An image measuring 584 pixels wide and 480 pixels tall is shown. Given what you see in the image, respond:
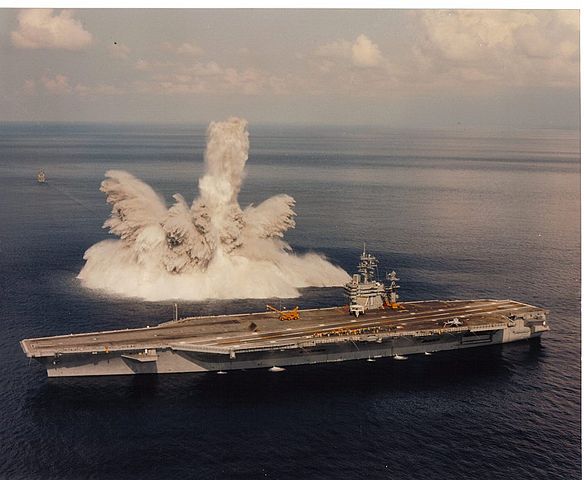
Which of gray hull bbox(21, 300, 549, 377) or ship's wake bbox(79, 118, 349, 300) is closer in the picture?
gray hull bbox(21, 300, 549, 377)

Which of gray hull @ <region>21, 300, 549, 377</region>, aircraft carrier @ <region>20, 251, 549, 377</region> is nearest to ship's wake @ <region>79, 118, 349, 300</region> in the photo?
aircraft carrier @ <region>20, 251, 549, 377</region>

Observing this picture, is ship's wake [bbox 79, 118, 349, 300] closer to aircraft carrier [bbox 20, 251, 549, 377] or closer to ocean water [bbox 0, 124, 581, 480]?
ocean water [bbox 0, 124, 581, 480]

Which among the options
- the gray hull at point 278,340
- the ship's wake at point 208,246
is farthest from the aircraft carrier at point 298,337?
the ship's wake at point 208,246

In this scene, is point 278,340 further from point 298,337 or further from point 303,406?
point 303,406

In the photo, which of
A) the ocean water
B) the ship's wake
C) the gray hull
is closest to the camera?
the ocean water

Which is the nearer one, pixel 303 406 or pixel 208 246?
pixel 303 406

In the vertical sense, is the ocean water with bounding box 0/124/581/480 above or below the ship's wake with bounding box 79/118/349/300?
below

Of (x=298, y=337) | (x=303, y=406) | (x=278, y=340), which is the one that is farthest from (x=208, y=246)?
(x=303, y=406)
